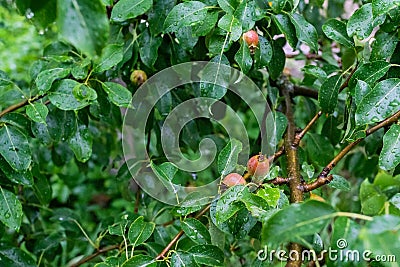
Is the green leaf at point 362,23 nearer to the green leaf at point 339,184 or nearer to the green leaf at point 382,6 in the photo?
the green leaf at point 382,6

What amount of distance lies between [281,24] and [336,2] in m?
0.65

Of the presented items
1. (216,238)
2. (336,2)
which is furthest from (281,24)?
(336,2)

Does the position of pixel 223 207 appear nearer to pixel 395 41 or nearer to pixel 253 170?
pixel 253 170

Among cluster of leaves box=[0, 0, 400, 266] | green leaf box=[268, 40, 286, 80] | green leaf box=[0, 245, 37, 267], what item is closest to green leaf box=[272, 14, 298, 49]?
cluster of leaves box=[0, 0, 400, 266]

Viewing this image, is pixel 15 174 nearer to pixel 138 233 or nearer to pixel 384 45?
pixel 138 233

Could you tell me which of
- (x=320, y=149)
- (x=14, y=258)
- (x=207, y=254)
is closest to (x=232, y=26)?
(x=207, y=254)

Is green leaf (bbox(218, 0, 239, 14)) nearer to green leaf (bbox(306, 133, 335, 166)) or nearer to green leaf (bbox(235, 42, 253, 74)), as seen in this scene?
green leaf (bbox(235, 42, 253, 74))

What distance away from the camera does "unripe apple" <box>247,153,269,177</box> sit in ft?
2.75

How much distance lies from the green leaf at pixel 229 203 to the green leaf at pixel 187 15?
11.1 inches

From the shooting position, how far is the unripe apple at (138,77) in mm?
1115

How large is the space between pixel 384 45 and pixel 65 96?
56 centimetres

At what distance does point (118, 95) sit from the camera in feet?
3.06

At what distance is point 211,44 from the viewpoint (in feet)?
2.89

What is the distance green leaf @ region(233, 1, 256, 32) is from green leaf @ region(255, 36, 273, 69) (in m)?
0.10
